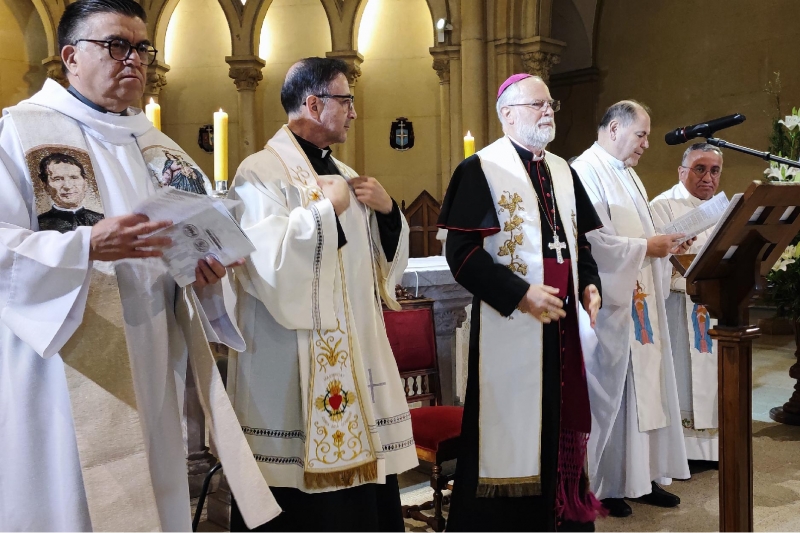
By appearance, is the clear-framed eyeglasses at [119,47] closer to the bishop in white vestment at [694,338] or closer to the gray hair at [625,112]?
the gray hair at [625,112]

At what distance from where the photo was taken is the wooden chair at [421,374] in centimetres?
337

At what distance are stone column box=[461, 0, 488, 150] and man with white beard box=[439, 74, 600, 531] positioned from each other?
216 inches

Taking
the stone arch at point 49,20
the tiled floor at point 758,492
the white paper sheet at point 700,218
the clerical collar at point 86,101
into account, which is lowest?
the tiled floor at point 758,492

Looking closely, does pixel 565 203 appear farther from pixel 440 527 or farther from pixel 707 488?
pixel 707 488

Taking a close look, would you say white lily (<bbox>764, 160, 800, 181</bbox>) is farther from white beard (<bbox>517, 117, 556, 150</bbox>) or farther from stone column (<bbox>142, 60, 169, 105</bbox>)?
stone column (<bbox>142, 60, 169, 105</bbox>)

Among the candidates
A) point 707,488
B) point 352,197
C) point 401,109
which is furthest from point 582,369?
point 401,109

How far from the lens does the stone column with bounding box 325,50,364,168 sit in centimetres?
915

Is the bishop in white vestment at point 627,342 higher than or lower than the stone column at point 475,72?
lower

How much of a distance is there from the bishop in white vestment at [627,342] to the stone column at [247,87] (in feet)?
20.4

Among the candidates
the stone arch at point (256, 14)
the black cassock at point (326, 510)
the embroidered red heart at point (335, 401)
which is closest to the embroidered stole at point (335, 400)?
the embroidered red heart at point (335, 401)

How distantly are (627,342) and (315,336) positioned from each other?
1.81 meters

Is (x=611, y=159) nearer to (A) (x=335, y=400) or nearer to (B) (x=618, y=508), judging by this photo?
(B) (x=618, y=508)

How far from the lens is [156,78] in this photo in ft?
30.1

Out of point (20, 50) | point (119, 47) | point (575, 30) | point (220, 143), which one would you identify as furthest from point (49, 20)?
point (119, 47)
